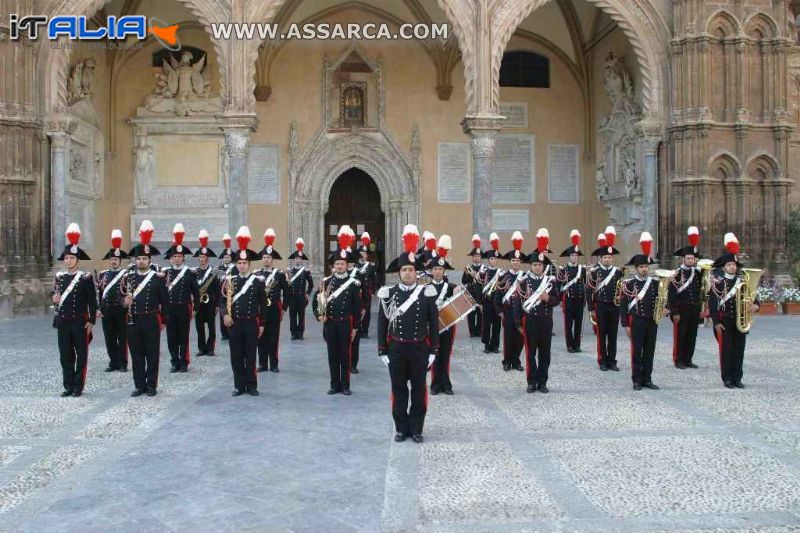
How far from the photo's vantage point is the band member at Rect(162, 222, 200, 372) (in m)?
9.41

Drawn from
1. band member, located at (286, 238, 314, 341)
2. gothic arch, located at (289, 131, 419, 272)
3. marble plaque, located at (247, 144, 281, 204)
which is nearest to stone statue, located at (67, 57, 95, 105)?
marble plaque, located at (247, 144, 281, 204)

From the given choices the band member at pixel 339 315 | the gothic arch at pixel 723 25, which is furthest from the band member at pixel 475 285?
the gothic arch at pixel 723 25

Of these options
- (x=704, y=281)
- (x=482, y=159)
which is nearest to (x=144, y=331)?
(x=704, y=281)

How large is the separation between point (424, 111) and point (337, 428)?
646 inches

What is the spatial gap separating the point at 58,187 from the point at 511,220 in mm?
12847

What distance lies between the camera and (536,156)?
21.7 m

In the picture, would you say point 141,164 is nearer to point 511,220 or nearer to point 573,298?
point 511,220

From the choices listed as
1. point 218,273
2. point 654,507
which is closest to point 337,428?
point 654,507

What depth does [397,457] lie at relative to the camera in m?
5.31

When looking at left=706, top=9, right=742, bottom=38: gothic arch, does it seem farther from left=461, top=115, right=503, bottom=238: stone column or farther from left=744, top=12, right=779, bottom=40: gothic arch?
left=461, top=115, right=503, bottom=238: stone column

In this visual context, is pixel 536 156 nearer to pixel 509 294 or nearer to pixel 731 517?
pixel 509 294

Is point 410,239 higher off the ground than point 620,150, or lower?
lower

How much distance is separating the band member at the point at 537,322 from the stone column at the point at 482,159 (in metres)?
8.28

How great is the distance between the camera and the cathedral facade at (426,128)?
1641 cm
